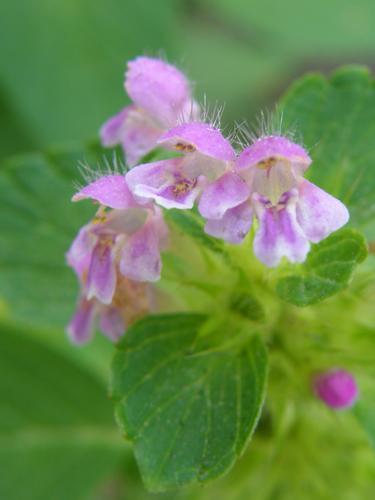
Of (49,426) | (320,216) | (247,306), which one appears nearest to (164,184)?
(320,216)

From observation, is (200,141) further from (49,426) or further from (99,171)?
(49,426)

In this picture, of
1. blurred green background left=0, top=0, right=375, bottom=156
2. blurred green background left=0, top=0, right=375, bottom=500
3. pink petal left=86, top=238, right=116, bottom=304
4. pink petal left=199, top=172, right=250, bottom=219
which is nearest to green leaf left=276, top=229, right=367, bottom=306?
pink petal left=199, top=172, right=250, bottom=219

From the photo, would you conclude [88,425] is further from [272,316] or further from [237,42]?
[237,42]

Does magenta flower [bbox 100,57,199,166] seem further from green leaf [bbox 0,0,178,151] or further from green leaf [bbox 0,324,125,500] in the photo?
green leaf [bbox 0,0,178,151]

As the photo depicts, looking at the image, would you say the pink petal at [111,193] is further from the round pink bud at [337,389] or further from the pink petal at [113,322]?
the round pink bud at [337,389]

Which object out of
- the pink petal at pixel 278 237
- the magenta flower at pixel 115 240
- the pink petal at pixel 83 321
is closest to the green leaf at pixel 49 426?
the pink petal at pixel 83 321

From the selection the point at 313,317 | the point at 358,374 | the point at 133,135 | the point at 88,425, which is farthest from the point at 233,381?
the point at 88,425
